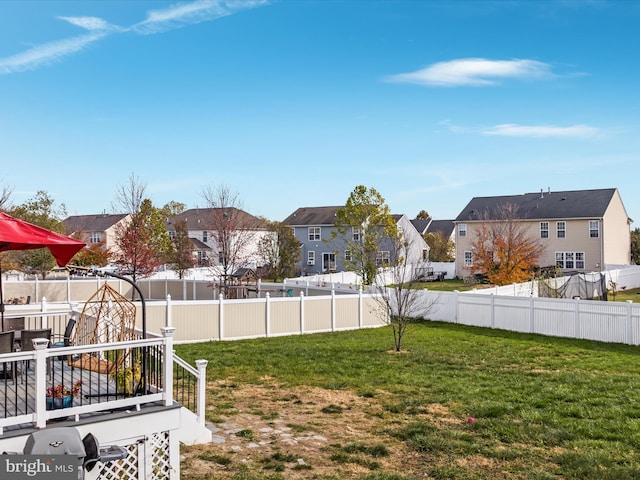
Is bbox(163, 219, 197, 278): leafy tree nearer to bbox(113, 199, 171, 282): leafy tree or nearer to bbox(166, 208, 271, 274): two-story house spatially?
bbox(166, 208, 271, 274): two-story house

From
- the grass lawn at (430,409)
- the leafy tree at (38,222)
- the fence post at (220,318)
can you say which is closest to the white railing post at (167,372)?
the grass lawn at (430,409)

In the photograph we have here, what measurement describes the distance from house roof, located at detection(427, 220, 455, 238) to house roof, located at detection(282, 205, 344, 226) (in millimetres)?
21750

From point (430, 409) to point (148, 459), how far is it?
4958 millimetres

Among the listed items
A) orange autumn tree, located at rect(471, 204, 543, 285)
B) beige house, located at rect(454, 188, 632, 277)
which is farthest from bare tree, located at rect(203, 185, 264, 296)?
beige house, located at rect(454, 188, 632, 277)

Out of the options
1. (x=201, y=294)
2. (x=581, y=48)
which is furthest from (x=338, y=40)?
(x=201, y=294)

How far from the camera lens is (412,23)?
2359 cm

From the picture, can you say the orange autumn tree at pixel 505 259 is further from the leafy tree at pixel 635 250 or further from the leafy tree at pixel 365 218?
→ the leafy tree at pixel 635 250

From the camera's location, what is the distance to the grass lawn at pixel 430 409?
6.96 m

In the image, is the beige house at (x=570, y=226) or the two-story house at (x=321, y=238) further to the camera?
the two-story house at (x=321, y=238)

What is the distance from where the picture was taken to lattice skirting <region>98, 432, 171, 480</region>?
6535 millimetres

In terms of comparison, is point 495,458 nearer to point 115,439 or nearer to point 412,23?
point 115,439

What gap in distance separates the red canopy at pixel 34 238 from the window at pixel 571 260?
3997 cm

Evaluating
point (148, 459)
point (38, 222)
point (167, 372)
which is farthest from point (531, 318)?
point (38, 222)

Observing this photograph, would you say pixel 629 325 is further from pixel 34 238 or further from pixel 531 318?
pixel 34 238
